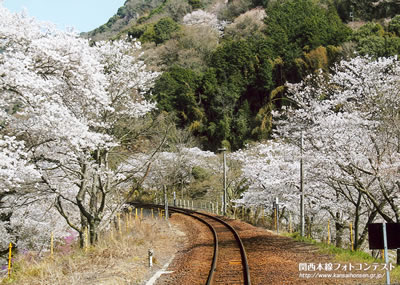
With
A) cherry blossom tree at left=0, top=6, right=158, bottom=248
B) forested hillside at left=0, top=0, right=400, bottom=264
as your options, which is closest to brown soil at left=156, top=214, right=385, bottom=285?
forested hillside at left=0, top=0, right=400, bottom=264

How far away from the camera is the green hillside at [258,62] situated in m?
47.3

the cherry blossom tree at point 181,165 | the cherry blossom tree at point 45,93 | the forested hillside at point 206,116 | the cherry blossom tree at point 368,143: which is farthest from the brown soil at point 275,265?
the cherry blossom tree at point 181,165

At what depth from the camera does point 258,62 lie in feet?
182

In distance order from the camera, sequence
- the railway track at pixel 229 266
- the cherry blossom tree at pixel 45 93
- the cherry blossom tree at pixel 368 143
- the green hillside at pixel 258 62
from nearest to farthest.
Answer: the cherry blossom tree at pixel 45 93, the railway track at pixel 229 266, the cherry blossom tree at pixel 368 143, the green hillside at pixel 258 62

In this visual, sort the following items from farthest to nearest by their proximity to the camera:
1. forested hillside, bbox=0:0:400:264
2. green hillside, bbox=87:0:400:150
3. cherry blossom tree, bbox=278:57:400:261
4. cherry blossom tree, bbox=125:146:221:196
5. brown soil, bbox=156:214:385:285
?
green hillside, bbox=87:0:400:150 → cherry blossom tree, bbox=125:146:221:196 → cherry blossom tree, bbox=278:57:400:261 → forested hillside, bbox=0:0:400:264 → brown soil, bbox=156:214:385:285

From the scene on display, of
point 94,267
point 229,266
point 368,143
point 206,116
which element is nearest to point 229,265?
point 229,266

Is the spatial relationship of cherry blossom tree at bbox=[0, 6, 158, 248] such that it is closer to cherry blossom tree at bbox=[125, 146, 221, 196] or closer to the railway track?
the railway track

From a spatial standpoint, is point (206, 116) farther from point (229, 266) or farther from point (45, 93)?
point (45, 93)

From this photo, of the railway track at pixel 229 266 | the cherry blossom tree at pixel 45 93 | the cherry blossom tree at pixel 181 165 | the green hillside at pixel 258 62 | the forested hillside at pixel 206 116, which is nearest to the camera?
the cherry blossom tree at pixel 45 93

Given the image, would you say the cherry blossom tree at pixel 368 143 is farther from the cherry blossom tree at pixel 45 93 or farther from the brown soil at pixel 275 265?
the cherry blossom tree at pixel 45 93

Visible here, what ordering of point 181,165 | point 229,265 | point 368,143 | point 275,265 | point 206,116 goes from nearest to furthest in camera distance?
point 275,265 → point 229,265 → point 368,143 → point 181,165 → point 206,116

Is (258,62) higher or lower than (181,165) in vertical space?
higher

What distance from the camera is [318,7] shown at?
61125 mm

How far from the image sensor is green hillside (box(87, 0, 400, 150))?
47344 mm
